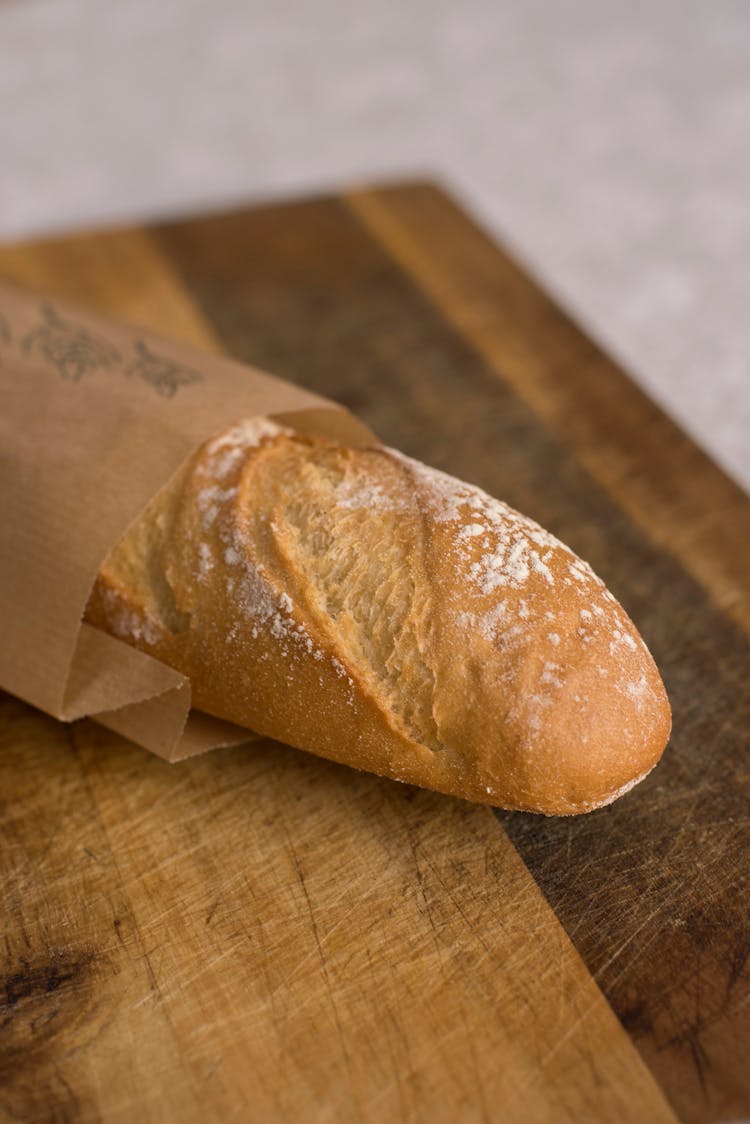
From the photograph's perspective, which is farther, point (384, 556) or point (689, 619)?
point (689, 619)

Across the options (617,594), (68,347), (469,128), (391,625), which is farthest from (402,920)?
(469,128)

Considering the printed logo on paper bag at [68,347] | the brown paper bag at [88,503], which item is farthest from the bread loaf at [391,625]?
the printed logo on paper bag at [68,347]

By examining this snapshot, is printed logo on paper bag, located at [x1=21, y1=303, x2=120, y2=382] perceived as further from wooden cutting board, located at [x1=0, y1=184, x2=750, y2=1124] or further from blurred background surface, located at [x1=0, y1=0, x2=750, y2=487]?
blurred background surface, located at [x1=0, y1=0, x2=750, y2=487]

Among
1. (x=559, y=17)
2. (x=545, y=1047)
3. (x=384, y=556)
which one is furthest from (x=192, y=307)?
(x=559, y=17)

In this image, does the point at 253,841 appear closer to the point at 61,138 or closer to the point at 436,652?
the point at 436,652

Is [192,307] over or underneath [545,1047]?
underneath
